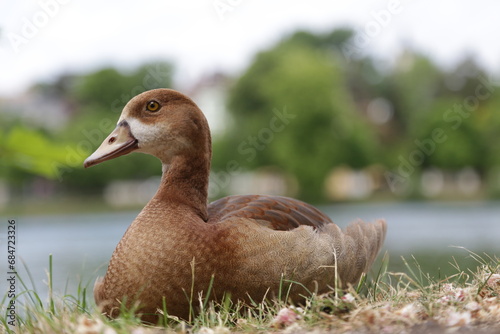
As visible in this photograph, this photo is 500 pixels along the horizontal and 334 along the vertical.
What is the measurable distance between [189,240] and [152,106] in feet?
2.87

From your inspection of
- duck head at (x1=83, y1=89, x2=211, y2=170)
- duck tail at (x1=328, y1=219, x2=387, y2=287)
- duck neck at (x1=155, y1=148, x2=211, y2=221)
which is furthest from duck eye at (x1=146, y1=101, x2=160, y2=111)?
duck tail at (x1=328, y1=219, x2=387, y2=287)

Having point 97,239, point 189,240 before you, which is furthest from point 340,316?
point 97,239

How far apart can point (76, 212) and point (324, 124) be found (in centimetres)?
1513

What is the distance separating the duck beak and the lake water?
91 cm

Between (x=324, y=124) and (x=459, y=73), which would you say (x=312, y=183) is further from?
(x=459, y=73)

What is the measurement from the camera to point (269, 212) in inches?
165

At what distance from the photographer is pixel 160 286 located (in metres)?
3.76

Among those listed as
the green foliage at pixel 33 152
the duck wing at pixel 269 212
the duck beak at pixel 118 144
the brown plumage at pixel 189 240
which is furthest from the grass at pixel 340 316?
the duck beak at pixel 118 144

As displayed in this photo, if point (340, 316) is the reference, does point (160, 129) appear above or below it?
above

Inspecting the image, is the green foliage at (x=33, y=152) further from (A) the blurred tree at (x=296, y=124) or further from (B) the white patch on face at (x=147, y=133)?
(A) the blurred tree at (x=296, y=124)

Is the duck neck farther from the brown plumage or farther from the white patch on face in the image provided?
the white patch on face

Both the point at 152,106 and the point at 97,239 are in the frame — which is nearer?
the point at 152,106

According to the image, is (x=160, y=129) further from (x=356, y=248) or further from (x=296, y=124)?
(x=296, y=124)

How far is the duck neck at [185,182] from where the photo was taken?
405 centimetres
